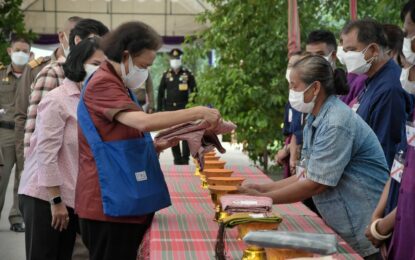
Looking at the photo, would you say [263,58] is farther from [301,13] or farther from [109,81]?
[109,81]

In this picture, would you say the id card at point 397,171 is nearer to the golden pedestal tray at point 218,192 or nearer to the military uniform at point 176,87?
the golden pedestal tray at point 218,192

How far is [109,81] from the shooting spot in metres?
3.26

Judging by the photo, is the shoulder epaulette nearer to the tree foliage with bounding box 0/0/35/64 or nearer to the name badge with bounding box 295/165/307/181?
the name badge with bounding box 295/165/307/181

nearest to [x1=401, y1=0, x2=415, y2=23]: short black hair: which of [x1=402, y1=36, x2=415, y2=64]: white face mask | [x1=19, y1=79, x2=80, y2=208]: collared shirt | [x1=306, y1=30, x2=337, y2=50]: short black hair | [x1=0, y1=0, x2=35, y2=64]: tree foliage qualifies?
[x1=402, y1=36, x2=415, y2=64]: white face mask

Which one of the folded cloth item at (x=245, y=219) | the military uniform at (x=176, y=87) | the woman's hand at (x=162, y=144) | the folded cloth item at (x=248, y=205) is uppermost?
the woman's hand at (x=162, y=144)

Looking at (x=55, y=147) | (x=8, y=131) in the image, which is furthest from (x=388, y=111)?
(x=8, y=131)

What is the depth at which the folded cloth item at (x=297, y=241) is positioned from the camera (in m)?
2.02

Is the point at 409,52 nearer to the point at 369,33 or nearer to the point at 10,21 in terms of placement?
the point at 369,33

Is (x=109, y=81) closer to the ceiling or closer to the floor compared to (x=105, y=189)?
closer to the ceiling

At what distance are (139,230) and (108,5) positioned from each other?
1495 centimetres

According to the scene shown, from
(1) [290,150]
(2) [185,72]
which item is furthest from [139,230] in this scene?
(2) [185,72]

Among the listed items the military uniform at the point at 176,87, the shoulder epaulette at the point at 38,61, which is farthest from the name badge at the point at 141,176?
the military uniform at the point at 176,87

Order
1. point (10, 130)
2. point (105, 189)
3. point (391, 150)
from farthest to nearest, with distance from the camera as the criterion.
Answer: point (10, 130)
point (391, 150)
point (105, 189)

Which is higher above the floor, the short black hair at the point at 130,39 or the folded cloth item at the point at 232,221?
the short black hair at the point at 130,39
